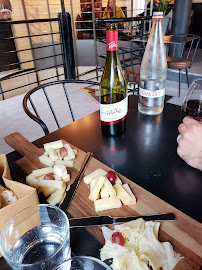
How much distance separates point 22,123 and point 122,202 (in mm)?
2099

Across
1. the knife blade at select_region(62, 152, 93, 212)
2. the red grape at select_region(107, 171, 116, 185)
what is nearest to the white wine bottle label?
the knife blade at select_region(62, 152, 93, 212)

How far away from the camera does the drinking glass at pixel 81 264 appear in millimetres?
351

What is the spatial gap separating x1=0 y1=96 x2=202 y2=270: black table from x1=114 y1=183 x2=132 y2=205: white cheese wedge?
9 centimetres

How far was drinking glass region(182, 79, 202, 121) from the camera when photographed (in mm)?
795

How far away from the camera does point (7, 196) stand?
0.48 metres

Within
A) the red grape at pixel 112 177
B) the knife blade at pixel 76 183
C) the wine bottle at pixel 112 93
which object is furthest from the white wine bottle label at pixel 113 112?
the red grape at pixel 112 177

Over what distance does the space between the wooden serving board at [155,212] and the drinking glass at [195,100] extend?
1.30 feet

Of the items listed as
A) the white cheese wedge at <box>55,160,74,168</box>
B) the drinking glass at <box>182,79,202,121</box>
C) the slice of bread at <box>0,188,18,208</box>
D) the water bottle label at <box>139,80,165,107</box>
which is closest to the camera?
the slice of bread at <box>0,188,18,208</box>

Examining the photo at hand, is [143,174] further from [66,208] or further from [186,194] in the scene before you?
[66,208]

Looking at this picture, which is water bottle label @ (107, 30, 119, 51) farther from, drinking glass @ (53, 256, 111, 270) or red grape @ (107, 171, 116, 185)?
drinking glass @ (53, 256, 111, 270)

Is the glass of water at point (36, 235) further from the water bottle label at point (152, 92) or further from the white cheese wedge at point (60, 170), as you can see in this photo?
the water bottle label at point (152, 92)

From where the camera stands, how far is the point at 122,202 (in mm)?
563

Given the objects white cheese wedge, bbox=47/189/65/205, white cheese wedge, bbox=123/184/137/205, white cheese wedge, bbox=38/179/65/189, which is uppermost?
white cheese wedge, bbox=38/179/65/189

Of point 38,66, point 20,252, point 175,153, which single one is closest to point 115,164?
point 175,153
